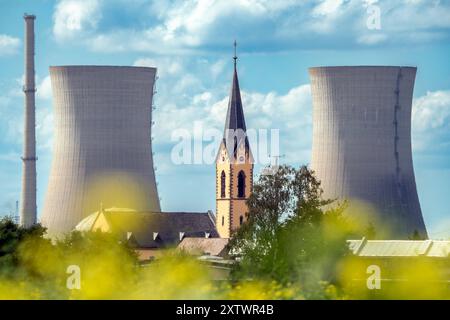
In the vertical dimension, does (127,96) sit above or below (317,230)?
above

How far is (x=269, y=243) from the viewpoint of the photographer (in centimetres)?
3634

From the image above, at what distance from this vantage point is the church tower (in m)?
77.6

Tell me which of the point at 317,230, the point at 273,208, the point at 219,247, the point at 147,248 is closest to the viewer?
the point at 317,230

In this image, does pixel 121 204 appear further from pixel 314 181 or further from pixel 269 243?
pixel 269 243

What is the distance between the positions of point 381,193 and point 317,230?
34.6 metres

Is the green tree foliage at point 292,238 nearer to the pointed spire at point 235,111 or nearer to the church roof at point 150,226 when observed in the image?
the church roof at point 150,226

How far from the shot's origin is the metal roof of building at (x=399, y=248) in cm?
4898

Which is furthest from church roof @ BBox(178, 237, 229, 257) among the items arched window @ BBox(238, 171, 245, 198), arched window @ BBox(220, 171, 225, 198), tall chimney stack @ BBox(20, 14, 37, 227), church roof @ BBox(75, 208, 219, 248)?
arched window @ BBox(220, 171, 225, 198)

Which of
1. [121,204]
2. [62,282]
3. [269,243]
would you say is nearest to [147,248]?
[121,204]

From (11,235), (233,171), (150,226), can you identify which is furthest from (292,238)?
(233,171)

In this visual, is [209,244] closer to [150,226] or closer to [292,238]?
[150,226]

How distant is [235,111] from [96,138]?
44.5ft

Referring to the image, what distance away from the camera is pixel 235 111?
79750mm
